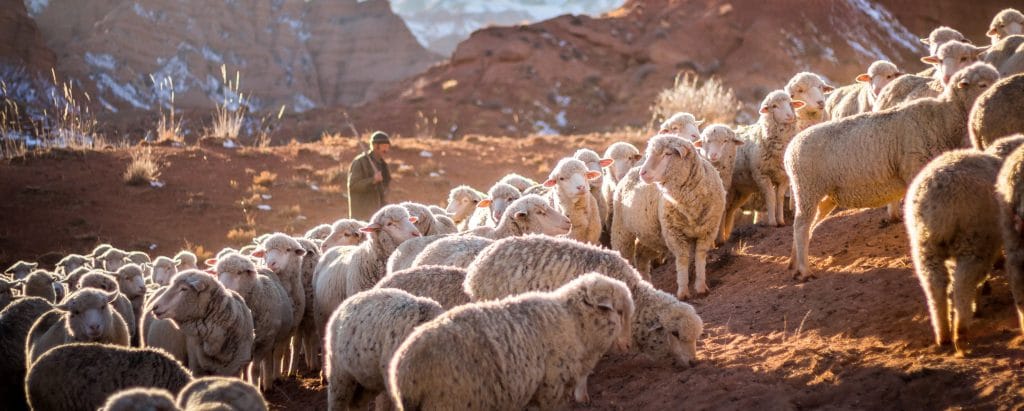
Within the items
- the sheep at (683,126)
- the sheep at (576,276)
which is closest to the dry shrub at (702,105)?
the sheep at (683,126)

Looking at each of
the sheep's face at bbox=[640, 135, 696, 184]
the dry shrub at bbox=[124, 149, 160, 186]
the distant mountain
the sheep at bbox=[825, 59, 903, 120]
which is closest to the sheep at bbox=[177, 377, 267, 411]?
the sheep's face at bbox=[640, 135, 696, 184]

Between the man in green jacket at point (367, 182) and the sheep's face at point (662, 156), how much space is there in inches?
254

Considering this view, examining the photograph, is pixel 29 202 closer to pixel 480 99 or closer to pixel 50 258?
pixel 50 258

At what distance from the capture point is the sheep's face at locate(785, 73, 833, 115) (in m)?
12.0

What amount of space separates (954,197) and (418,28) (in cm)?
9664

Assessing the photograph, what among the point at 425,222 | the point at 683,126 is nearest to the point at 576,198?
the point at 425,222

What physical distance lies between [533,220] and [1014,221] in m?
4.20

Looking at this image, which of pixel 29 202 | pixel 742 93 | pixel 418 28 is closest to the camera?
pixel 29 202

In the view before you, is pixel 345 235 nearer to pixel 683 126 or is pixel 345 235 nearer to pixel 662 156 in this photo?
pixel 662 156

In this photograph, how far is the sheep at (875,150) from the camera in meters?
8.08

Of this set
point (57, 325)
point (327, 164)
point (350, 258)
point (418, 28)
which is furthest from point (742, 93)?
point (418, 28)

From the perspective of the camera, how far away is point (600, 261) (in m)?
6.93

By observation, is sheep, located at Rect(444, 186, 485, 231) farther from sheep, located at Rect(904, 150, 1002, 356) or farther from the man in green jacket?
sheep, located at Rect(904, 150, 1002, 356)

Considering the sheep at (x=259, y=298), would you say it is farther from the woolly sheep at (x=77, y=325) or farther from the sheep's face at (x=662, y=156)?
the sheep's face at (x=662, y=156)
